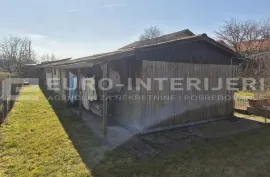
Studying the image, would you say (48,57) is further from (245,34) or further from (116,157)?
(116,157)

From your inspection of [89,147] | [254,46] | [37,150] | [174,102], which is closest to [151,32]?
[254,46]

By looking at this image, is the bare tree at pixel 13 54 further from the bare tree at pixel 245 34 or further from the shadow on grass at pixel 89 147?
the bare tree at pixel 245 34

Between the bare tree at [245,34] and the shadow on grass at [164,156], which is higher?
the bare tree at [245,34]

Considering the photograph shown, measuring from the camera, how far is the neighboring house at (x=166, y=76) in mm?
6496

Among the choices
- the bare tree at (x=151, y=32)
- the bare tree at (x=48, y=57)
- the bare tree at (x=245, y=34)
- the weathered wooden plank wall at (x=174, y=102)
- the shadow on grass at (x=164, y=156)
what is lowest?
the shadow on grass at (x=164, y=156)

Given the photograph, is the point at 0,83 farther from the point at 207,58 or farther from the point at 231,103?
the point at 231,103

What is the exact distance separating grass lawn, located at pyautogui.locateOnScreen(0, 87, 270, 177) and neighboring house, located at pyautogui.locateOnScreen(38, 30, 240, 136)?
49.5 inches

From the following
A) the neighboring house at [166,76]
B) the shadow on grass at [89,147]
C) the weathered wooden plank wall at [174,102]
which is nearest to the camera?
the shadow on grass at [89,147]

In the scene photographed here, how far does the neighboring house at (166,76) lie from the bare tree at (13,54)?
30.4 meters

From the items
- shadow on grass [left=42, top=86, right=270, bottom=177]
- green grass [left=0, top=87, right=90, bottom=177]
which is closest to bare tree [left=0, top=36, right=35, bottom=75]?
green grass [left=0, top=87, right=90, bottom=177]

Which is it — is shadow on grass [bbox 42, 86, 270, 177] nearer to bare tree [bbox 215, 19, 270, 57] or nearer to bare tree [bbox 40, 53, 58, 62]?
bare tree [bbox 215, 19, 270, 57]

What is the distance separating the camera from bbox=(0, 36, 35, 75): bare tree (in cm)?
3383

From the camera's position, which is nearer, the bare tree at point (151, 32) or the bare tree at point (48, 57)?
the bare tree at point (151, 32)

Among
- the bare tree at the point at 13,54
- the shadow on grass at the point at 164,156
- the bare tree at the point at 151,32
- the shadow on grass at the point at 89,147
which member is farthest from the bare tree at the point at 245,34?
the bare tree at the point at 13,54
